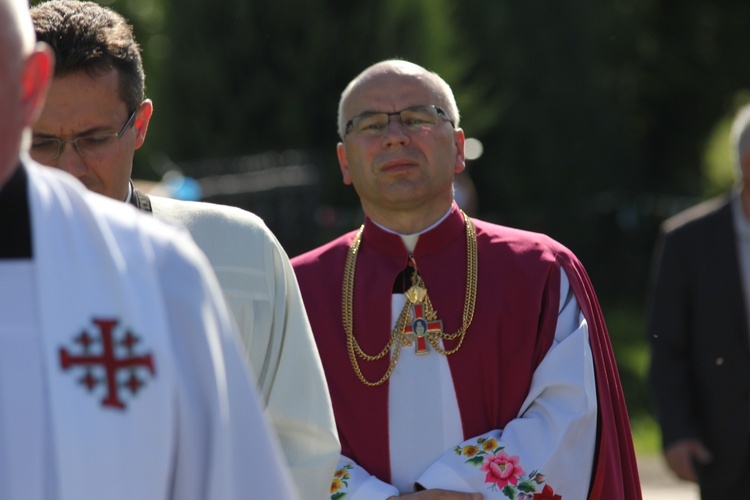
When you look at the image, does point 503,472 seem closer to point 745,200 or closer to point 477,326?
point 477,326

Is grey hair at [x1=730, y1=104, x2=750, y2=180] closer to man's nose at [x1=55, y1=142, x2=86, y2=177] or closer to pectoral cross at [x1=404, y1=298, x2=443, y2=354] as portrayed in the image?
pectoral cross at [x1=404, y1=298, x2=443, y2=354]

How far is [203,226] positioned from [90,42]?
0.51 metres

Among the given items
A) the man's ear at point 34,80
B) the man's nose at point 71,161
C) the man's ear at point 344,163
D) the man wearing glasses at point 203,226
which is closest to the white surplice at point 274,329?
the man wearing glasses at point 203,226

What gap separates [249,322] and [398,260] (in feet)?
3.93

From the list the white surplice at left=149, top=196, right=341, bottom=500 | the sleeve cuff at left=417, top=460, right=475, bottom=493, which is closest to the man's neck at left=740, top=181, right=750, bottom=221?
the sleeve cuff at left=417, top=460, right=475, bottom=493

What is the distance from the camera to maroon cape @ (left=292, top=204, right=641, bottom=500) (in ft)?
13.2

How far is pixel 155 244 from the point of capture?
1955mm

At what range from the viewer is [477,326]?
13.5ft

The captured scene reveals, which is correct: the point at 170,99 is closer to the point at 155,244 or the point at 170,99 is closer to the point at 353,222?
the point at 353,222

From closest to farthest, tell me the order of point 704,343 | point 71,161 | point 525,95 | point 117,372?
1. point 117,372
2. point 71,161
3. point 704,343
4. point 525,95

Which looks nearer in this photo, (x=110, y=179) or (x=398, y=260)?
(x=110, y=179)

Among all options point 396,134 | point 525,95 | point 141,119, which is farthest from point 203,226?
point 525,95

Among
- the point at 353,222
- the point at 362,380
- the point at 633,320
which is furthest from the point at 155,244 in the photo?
the point at 633,320

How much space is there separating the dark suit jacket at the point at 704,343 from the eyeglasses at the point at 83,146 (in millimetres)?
3066
